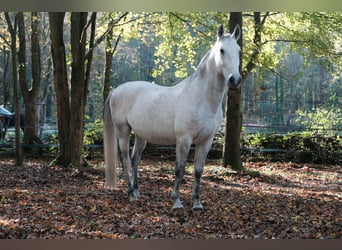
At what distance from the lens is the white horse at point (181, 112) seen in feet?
12.6

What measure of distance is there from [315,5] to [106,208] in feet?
8.38

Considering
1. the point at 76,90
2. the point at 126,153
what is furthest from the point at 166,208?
the point at 76,90

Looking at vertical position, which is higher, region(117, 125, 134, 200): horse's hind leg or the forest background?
the forest background

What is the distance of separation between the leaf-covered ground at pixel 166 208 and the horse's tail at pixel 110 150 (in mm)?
137

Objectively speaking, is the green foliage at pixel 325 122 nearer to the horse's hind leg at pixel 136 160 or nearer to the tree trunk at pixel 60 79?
the tree trunk at pixel 60 79

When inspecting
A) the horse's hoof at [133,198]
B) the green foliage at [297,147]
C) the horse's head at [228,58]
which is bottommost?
the horse's hoof at [133,198]

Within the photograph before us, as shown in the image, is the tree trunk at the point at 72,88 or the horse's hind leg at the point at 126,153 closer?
the horse's hind leg at the point at 126,153

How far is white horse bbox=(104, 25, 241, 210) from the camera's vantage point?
385 cm

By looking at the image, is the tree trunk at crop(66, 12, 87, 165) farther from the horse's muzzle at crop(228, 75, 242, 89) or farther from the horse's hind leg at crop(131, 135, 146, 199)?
the horse's muzzle at crop(228, 75, 242, 89)

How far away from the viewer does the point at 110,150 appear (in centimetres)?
467

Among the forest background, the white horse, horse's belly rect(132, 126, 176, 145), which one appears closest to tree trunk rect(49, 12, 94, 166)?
the forest background

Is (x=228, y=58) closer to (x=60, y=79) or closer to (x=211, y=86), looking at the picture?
(x=211, y=86)

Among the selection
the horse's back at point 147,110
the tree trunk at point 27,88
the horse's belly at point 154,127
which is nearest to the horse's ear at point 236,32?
the horse's back at point 147,110

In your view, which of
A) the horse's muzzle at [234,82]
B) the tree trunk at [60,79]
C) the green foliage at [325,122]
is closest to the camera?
the horse's muzzle at [234,82]
